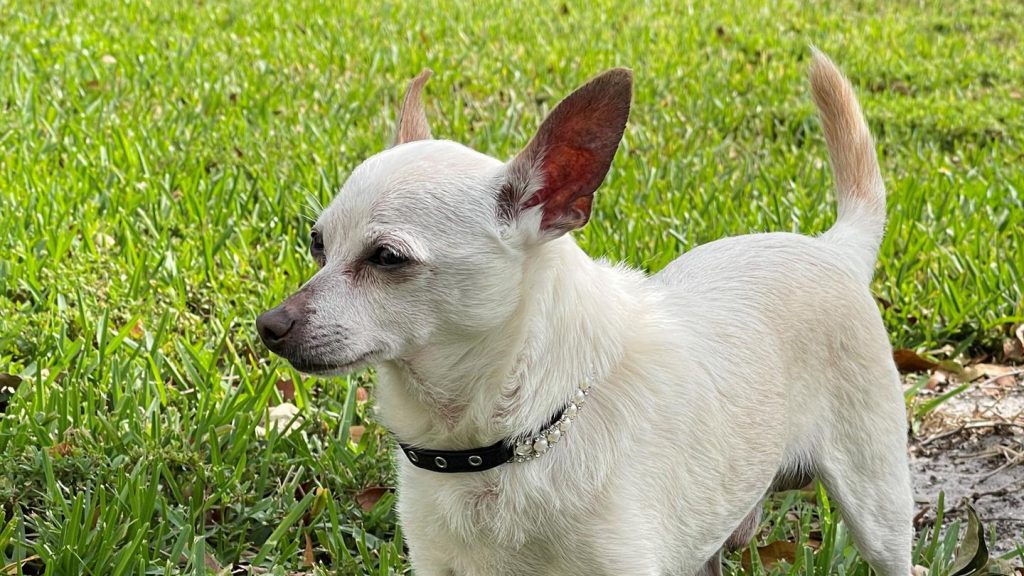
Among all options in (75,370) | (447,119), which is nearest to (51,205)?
(75,370)

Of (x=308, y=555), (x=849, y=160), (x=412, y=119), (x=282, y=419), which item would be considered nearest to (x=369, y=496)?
(x=308, y=555)

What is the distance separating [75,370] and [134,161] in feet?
6.52

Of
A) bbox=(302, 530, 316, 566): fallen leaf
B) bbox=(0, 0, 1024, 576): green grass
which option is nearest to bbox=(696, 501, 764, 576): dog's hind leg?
bbox=(0, 0, 1024, 576): green grass

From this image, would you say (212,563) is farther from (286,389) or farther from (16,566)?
(286,389)

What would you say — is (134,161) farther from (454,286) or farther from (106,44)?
(454,286)

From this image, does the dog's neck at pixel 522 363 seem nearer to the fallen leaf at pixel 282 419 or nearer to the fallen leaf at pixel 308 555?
the fallen leaf at pixel 308 555

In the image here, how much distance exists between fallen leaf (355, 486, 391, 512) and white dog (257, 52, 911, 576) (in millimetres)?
747

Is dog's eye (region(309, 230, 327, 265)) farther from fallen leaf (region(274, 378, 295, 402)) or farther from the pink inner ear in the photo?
fallen leaf (region(274, 378, 295, 402))

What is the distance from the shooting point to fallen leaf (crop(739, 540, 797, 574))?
3.13 meters

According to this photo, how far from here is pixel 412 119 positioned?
2711 millimetres

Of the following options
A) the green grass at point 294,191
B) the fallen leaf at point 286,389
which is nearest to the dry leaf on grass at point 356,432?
the green grass at point 294,191

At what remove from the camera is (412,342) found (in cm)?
227

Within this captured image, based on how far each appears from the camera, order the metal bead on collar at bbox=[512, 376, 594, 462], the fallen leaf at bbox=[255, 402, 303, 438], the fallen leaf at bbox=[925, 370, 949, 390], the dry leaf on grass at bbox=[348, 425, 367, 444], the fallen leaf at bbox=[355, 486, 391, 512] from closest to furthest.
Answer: the metal bead on collar at bbox=[512, 376, 594, 462]
the fallen leaf at bbox=[355, 486, 391, 512]
the fallen leaf at bbox=[255, 402, 303, 438]
the dry leaf on grass at bbox=[348, 425, 367, 444]
the fallen leaf at bbox=[925, 370, 949, 390]

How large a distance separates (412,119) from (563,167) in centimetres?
54
